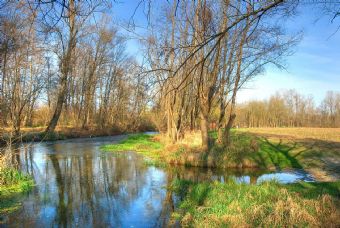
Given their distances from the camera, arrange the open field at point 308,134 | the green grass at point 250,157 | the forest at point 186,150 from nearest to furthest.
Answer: the forest at point 186,150
the green grass at point 250,157
the open field at point 308,134

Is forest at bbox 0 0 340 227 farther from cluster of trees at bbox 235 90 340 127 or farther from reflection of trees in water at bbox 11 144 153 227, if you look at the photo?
cluster of trees at bbox 235 90 340 127

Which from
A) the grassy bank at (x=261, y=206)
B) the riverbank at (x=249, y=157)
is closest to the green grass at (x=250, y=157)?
the riverbank at (x=249, y=157)

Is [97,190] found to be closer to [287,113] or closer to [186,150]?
[186,150]

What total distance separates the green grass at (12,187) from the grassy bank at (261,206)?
4570mm

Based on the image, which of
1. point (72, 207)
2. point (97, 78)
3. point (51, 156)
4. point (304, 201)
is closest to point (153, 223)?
point (72, 207)

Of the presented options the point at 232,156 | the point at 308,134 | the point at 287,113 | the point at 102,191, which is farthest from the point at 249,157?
the point at 287,113

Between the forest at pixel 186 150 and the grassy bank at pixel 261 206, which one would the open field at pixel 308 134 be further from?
the grassy bank at pixel 261 206

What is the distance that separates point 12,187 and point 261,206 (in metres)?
8.00

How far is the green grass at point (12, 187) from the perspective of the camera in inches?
379

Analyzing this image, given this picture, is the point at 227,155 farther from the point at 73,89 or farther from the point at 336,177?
the point at 73,89

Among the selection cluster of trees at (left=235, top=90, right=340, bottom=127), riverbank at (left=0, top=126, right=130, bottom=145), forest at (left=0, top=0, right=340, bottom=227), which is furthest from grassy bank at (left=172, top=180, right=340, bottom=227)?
cluster of trees at (left=235, top=90, right=340, bottom=127)

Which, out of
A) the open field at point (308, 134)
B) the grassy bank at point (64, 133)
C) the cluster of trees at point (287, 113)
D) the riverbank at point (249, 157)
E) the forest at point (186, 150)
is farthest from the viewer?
the cluster of trees at point (287, 113)

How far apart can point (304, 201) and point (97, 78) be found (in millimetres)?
42084

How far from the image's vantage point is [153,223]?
8.11m
